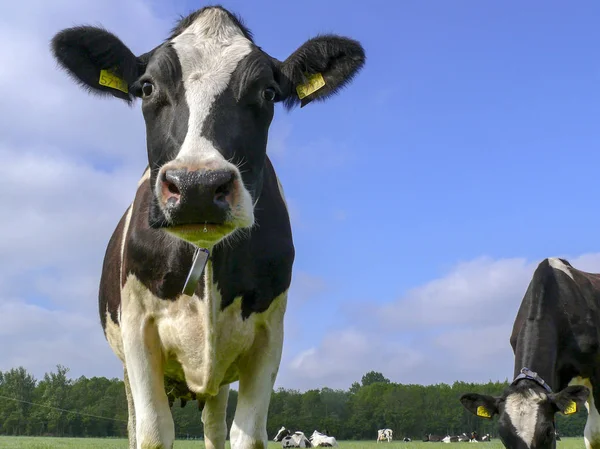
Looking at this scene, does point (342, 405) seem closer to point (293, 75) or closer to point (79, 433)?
point (79, 433)

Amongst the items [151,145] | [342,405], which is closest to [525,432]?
[151,145]

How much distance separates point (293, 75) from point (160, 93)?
1.23 m

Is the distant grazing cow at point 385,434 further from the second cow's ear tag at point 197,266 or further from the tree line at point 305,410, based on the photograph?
the second cow's ear tag at point 197,266

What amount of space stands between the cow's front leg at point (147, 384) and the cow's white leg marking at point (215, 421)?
Answer: 2.32 metres

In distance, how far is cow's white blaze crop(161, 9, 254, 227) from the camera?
3852 mm

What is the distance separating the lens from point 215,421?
7516mm

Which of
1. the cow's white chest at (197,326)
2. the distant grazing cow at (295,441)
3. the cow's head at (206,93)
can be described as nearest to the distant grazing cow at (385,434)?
the distant grazing cow at (295,441)

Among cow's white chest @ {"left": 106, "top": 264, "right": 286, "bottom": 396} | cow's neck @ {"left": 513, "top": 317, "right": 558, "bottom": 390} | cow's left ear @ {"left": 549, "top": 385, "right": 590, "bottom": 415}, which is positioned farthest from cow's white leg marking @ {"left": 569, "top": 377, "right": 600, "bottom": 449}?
cow's white chest @ {"left": 106, "top": 264, "right": 286, "bottom": 396}

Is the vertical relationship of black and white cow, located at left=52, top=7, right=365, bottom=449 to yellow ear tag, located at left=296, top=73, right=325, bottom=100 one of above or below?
below

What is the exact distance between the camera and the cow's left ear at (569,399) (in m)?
9.88

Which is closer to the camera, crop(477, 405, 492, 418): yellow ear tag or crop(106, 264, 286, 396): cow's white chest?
crop(106, 264, 286, 396): cow's white chest

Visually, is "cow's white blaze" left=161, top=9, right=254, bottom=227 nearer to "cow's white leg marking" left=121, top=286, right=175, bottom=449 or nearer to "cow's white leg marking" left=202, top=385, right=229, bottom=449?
"cow's white leg marking" left=121, top=286, right=175, bottom=449

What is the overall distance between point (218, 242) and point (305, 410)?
256ft

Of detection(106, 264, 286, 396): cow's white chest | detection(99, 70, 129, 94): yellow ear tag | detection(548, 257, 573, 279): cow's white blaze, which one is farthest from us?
detection(548, 257, 573, 279): cow's white blaze
